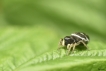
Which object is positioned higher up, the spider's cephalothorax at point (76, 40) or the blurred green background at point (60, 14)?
the blurred green background at point (60, 14)

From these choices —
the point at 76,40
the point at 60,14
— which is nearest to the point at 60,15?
the point at 60,14

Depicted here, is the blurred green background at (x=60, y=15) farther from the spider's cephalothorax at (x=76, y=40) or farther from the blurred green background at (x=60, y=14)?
the spider's cephalothorax at (x=76, y=40)

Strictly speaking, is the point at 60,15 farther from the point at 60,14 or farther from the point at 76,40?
the point at 76,40

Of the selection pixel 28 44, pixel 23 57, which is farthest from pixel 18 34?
pixel 23 57

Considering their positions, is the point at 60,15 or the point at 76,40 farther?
the point at 60,15

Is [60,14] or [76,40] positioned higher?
[60,14]

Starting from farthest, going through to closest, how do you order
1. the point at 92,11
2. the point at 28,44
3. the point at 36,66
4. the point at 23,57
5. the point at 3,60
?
the point at 92,11 → the point at 28,44 → the point at 23,57 → the point at 3,60 → the point at 36,66

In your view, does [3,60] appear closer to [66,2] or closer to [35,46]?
[35,46]

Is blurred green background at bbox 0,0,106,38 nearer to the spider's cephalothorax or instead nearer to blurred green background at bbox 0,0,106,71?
blurred green background at bbox 0,0,106,71

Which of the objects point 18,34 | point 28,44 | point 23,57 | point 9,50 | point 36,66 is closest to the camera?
point 36,66

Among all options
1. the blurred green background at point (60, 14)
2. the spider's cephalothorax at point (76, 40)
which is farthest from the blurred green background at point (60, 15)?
the spider's cephalothorax at point (76, 40)

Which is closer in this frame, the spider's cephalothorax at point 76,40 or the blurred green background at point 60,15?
the spider's cephalothorax at point 76,40
